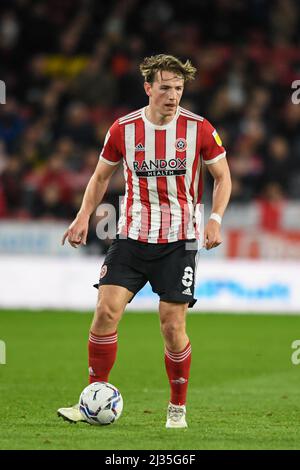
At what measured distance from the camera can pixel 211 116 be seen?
55.7 feet

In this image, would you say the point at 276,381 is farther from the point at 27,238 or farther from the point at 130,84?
the point at 130,84

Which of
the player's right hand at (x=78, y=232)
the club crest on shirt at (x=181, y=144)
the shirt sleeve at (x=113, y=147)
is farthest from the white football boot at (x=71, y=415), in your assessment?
the club crest on shirt at (x=181, y=144)

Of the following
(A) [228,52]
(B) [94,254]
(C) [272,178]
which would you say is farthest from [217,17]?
(B) [94,254]

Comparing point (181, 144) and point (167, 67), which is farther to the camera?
point (181, 144)

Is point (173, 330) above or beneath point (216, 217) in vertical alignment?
beneath

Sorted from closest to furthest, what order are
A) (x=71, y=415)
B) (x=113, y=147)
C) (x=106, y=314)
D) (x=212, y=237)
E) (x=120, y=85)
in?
1. (x=212, y=237)
2. (x=106, y=314)
3. (x=71, y=415)
4. (x=113, y=147)
5. (x=120, y=85)

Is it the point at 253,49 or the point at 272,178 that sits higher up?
the point at 253,49

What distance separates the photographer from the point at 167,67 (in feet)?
21.8

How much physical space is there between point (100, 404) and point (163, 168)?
1432 millimetres

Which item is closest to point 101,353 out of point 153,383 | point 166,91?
point 166,91

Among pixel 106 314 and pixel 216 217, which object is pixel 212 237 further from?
pixel 106 314

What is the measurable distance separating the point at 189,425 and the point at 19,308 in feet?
26.7

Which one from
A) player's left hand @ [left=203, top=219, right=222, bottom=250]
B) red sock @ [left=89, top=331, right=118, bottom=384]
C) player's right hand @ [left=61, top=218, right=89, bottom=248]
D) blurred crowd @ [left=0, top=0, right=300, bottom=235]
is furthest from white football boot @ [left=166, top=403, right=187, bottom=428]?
blurred crowd @ [left=0, top=0, right=300, bottom=235]

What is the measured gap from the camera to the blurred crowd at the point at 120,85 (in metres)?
15.7
